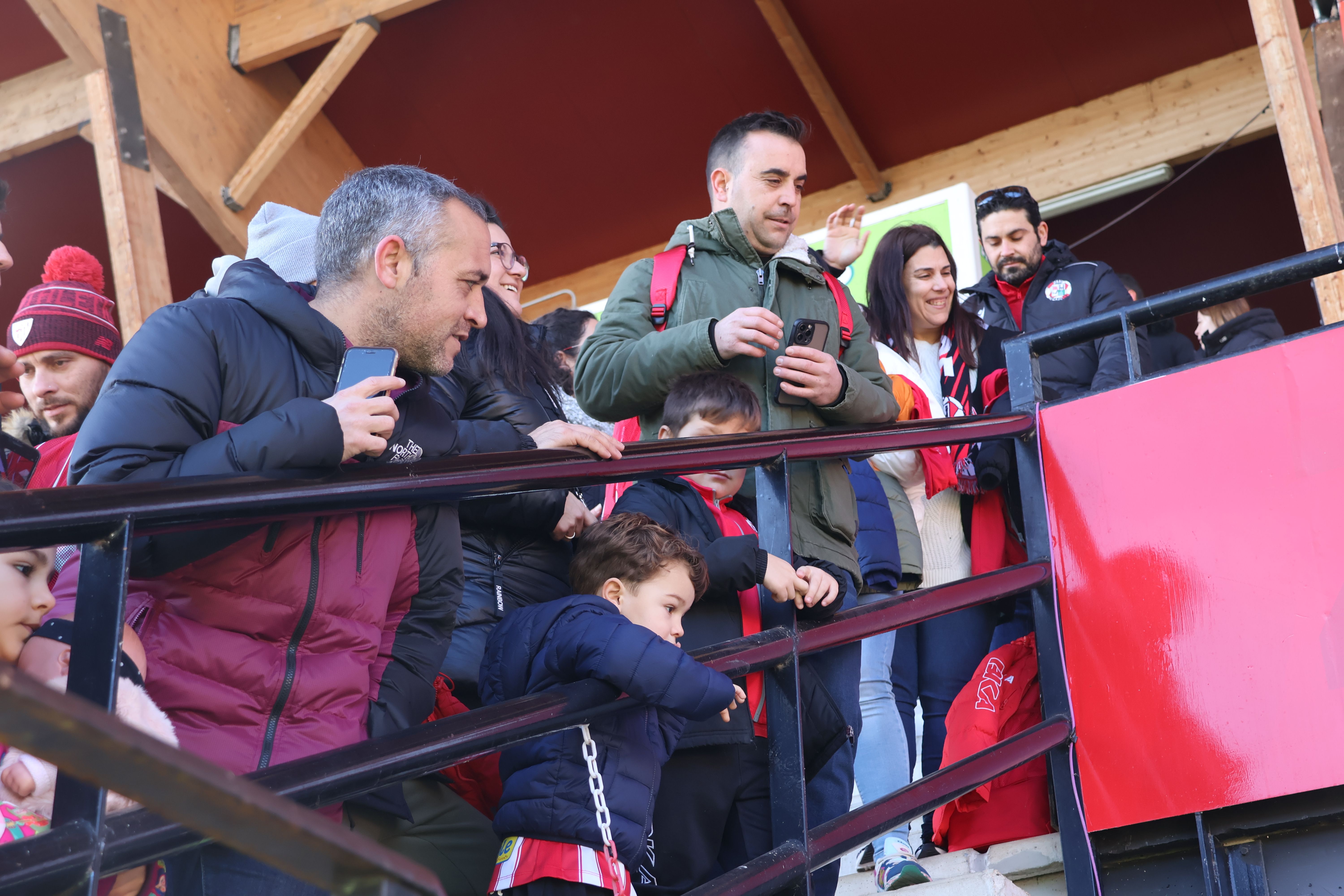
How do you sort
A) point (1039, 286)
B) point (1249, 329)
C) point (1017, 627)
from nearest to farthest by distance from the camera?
1. point (1017, 627)
2. point (1039, 286)
3. point (1249, 329)

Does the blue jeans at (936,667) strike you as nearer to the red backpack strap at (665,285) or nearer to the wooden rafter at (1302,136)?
the red backpack strap at (665,285)

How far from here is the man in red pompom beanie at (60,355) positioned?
2.93m

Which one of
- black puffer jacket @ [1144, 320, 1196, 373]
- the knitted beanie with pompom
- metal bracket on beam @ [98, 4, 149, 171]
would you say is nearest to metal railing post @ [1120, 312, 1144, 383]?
black puffer jacket @ [1144, 320, 1196, 373]

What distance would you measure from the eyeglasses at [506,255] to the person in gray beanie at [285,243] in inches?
33.8

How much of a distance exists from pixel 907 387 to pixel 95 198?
6341 mm

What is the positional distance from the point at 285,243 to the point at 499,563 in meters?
0.77

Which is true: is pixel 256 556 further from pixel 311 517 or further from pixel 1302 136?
pixel 1302 136

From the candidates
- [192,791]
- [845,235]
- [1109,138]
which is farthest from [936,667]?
[1109,138]

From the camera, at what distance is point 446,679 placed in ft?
7.57

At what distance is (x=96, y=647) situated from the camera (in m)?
1.24

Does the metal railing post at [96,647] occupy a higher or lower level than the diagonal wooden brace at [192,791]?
higher

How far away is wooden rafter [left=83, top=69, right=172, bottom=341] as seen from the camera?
5668 mm

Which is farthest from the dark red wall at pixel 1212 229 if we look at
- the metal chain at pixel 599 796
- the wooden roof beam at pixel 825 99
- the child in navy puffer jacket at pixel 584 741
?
the metal chain at pixel 599 796

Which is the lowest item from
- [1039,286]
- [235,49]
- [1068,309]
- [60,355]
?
[60,355]
